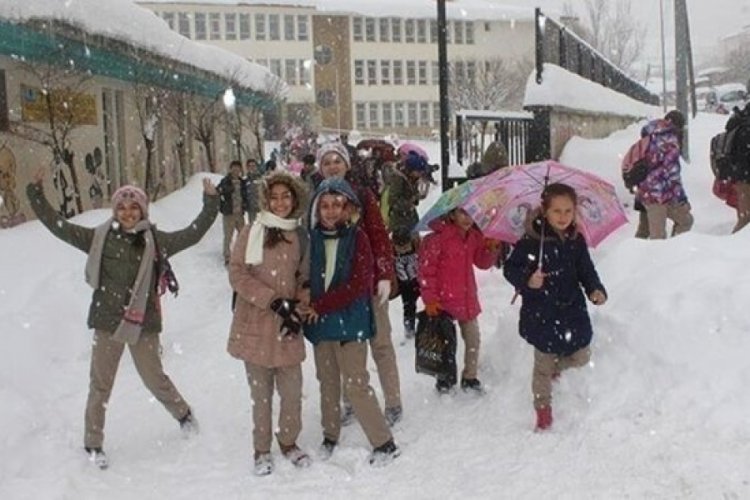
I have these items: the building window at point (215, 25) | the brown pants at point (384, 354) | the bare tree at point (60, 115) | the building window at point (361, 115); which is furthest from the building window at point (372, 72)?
the brown pants at point (384, 354)

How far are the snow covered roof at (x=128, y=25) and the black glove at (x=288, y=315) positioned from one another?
6.85 metres

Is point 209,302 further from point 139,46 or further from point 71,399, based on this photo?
point 139,46

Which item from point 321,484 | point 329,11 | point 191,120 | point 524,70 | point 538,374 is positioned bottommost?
point 321,484

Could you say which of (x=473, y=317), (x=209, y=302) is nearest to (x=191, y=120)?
(x=209, y=302)

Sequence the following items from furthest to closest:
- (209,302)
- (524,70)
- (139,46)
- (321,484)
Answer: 1. (524,70)
2. (139,46)
3. (209,302)
4. (321,484)

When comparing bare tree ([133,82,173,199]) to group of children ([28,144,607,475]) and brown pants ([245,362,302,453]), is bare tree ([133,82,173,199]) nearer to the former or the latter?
group of children ([28,144,607,475])

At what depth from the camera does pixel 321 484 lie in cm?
477

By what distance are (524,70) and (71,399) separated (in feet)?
162

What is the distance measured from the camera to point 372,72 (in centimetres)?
5741

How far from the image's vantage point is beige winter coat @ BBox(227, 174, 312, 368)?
16.2 feet

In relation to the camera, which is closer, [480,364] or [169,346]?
[480,364]

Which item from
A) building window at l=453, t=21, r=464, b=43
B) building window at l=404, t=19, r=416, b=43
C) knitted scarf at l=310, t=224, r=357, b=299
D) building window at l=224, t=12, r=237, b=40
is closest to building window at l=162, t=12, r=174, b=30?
building window at l=224, t=12, r=237, b=40

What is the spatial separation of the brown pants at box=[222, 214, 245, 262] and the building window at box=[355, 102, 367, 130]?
44155 mm

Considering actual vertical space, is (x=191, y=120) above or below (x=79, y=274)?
above
